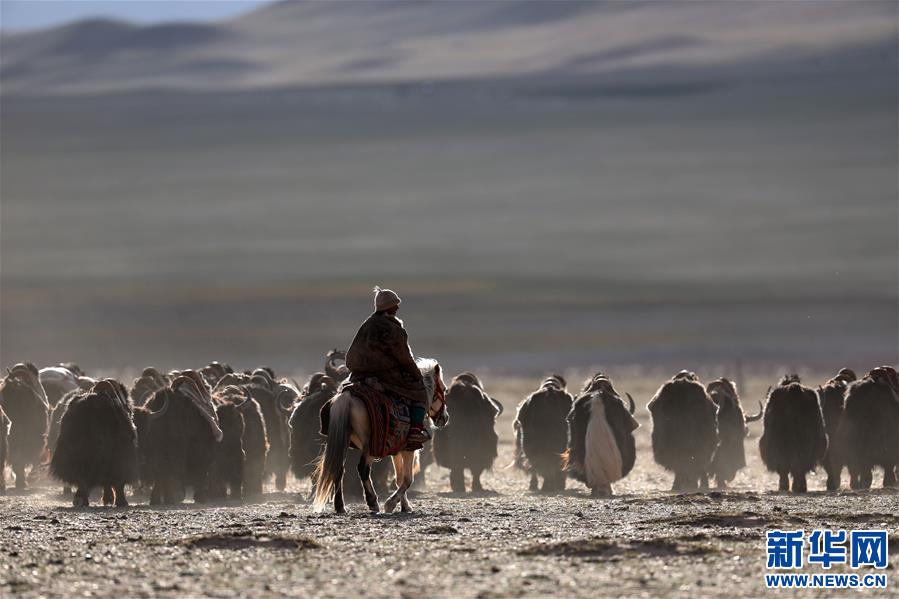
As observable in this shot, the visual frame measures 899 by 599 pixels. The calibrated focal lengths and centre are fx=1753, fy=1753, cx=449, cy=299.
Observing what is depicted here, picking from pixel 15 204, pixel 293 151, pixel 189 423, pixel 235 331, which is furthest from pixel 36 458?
pixel 293 151

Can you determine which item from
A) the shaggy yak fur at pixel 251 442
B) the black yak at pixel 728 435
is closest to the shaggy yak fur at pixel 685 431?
the black yak at pixel 728 435

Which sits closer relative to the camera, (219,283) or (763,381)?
(763,381)

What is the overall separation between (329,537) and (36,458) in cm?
914

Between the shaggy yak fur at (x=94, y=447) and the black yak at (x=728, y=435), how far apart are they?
731 cm

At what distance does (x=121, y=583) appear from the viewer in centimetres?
1022

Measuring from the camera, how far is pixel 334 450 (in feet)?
44.2

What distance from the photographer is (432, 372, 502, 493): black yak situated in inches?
782

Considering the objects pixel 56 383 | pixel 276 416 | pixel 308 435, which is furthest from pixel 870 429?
pixel 56 383

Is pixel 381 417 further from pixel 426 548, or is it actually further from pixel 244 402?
pixel 244 402

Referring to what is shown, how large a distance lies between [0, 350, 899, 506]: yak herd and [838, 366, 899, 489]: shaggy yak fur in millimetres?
15

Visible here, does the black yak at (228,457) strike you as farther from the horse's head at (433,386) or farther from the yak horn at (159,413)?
the horse's head at (433,386)

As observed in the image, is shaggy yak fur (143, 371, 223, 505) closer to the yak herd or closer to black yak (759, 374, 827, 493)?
the yak herd

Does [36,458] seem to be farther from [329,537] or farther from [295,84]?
[295,84]

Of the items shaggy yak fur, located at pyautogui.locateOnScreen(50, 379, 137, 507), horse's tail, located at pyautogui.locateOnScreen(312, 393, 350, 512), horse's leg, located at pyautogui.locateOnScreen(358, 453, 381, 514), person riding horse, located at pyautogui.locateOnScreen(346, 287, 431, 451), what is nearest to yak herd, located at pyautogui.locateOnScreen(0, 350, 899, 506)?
shaggy yak fur, located at pyautogui.locateOnScreen(50, 379, 137, 507)
